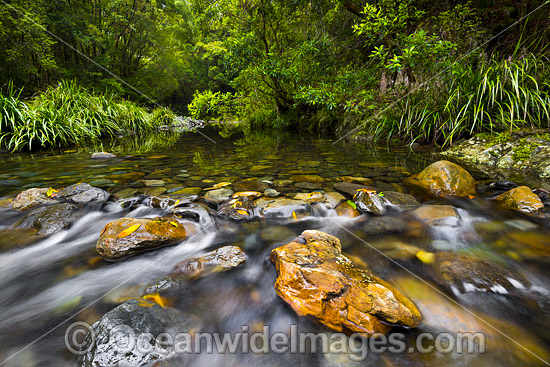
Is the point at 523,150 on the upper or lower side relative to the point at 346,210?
upper

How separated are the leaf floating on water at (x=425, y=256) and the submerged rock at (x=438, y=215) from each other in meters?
0.43

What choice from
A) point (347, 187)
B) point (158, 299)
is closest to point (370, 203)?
point (347, 187)

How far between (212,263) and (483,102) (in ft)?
16.6

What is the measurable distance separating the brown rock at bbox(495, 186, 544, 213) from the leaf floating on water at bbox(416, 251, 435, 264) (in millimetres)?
1243

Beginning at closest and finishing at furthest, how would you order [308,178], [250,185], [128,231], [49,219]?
1. [128,231]
2. [49,219]
3. [250,185]
4. [308,178]

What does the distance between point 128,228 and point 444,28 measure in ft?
22.4

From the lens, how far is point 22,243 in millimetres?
1721

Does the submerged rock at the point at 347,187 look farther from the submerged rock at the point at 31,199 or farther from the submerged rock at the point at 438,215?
the submerged rock at the point at 31,199

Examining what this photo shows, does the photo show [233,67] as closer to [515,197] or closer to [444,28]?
[444,28]

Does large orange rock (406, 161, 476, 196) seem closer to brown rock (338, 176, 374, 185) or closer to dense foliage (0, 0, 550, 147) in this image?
brown rock (338, 176, 374, 185)

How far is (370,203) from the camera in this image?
2207mm

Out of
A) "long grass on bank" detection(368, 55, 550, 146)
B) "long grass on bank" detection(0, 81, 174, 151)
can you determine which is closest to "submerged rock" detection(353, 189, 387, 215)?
"long grass on bank" detection(368, 55, 550, 146)

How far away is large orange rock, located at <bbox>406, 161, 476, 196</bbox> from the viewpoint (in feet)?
8.11

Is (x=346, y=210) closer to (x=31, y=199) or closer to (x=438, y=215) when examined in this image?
(x=438, y=215)
